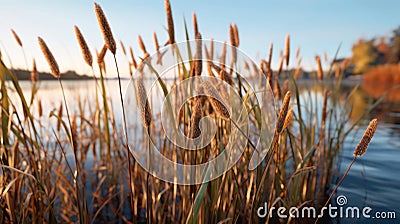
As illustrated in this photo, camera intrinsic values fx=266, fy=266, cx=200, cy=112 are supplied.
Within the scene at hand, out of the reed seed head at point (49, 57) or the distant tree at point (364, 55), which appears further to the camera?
the distant tree at point (364, 55)

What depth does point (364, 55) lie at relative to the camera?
27.2 metres

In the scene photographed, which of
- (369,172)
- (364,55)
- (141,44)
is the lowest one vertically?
(369,172)

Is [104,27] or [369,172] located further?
[369,172]

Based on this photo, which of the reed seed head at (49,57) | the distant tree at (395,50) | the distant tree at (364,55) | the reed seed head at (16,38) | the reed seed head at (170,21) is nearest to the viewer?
the reed seed head at (49,57)

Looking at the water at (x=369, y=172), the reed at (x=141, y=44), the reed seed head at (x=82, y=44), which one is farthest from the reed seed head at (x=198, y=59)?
the water at (x=369, y=172)

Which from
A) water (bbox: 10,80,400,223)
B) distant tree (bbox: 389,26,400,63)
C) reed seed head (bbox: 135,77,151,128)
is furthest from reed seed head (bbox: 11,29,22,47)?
distant tree (bbox: 389,26,400,63)

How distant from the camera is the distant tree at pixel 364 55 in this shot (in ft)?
87.3

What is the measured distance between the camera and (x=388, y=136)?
12.0 feet

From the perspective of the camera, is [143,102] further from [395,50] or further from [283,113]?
[395,50]

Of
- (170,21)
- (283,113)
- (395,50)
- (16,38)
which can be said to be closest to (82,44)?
(170,21)

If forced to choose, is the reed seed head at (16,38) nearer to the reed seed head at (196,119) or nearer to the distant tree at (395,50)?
the reed seed head at (196,119)

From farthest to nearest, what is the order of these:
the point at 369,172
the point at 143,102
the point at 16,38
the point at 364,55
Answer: the point at 364,55 → the point at 369,172 → the point at 16,38 → the point at 143,102

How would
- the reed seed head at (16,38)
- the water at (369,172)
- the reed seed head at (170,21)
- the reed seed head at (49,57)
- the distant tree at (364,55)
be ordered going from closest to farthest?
the reed seed head at (49,57) < the reed seed head at (170,21) < the reed seed head at (16,38) < the water at (369,172) < the distant tree at (364,55)
